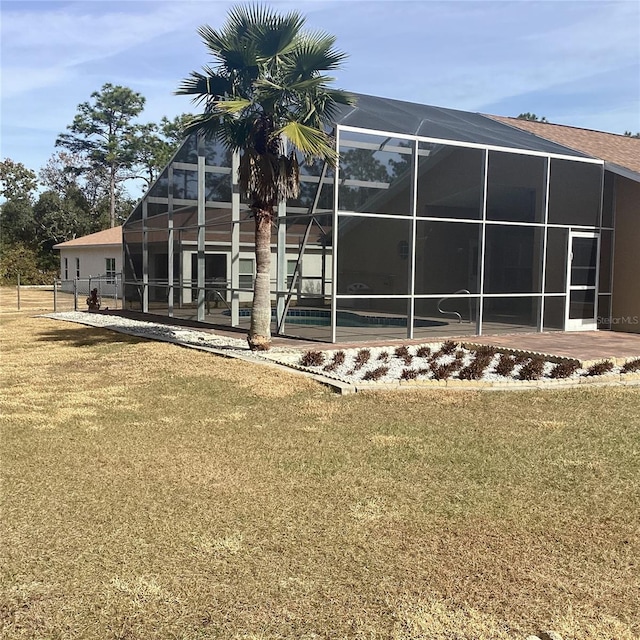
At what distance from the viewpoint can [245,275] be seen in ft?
50.7

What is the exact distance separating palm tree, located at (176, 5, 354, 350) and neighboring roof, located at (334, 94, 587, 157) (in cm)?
131

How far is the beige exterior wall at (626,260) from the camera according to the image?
50.5 feet

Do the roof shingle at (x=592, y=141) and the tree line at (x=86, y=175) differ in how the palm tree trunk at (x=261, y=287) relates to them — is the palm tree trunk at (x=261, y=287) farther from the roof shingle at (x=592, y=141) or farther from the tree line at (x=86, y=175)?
the tree line at (x=86, y=175)

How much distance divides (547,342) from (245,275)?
7.07 meters

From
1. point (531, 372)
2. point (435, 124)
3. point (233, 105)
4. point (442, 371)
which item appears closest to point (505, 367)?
point (531, 372)

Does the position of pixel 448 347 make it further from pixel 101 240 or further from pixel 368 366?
pixel 101 240

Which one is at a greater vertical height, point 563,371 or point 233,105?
point 233,105

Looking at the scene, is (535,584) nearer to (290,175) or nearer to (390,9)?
(290,175)

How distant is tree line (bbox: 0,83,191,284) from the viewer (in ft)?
156

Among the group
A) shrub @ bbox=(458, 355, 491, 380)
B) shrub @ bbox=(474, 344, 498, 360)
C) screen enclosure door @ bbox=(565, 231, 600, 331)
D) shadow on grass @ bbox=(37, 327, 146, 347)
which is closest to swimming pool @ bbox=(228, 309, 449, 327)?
shrub @ bbox=(474, 344, 498, 360)

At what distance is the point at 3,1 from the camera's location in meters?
8.32

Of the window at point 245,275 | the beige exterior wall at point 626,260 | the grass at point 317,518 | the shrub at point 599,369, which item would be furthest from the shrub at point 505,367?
the beige exterior wall at point 626,260

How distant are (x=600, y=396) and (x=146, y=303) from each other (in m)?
14.1

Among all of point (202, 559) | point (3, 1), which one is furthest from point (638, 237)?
point (202, 559)
